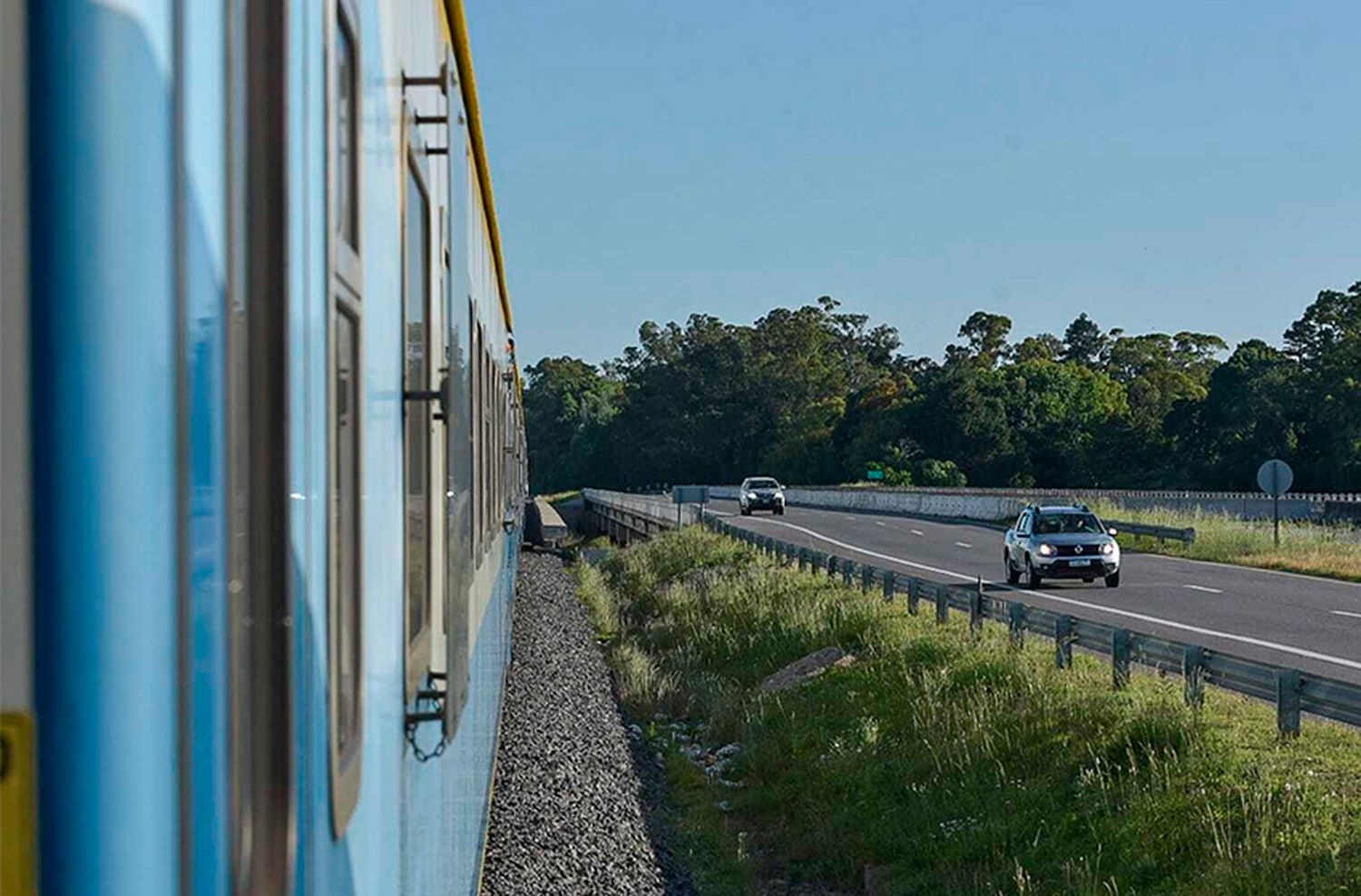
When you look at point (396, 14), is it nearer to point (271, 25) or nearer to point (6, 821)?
point (271, 25)

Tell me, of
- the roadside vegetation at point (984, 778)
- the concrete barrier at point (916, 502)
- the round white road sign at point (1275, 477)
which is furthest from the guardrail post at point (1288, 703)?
the concrete barrier at point (916, 502)

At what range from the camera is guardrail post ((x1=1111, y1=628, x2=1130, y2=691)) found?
14.0 meters

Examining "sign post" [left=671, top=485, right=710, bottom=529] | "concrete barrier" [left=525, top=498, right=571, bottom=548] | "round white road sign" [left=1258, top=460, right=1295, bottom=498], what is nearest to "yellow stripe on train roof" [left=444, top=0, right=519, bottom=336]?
"round white road sign" [left=1258, top=460, right=1295, bottom=498]

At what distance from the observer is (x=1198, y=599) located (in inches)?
1077

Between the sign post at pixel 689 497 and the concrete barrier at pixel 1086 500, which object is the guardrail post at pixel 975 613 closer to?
the concrete barrier at pixel 1086 500

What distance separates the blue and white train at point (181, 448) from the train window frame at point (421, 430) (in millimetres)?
783

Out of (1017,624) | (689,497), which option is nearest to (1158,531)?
(689,497)

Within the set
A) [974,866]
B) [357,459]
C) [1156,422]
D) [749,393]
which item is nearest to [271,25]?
[357,459]

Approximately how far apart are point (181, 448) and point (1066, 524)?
30561mm

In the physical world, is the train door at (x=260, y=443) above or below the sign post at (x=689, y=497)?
above

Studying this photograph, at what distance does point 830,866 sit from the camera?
1319cm

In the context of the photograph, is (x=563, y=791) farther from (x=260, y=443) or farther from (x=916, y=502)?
(x=916, y=502)

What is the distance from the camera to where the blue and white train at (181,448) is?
1.37 m

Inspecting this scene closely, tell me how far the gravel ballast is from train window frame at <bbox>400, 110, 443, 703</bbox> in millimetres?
5722
